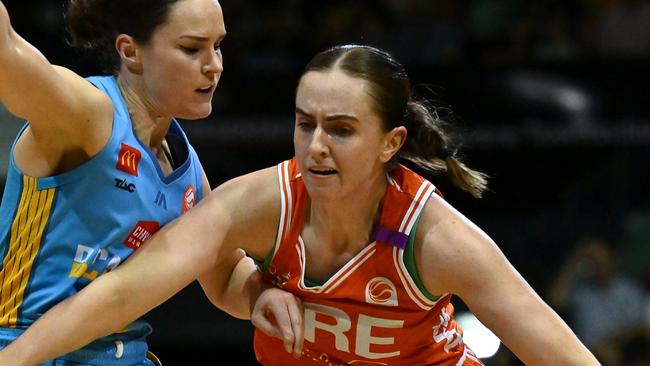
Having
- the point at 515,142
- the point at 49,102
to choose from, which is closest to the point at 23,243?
the point at 49,102

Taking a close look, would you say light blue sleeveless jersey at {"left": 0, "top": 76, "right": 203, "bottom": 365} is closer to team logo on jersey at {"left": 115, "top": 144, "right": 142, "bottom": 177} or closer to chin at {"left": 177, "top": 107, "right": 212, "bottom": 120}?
team logo on jersey at {"left": 115, "top": 144, "right": 142, "bottom": 177}

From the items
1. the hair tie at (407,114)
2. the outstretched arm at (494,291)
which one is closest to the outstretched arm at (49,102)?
the hair tie at (407,114)

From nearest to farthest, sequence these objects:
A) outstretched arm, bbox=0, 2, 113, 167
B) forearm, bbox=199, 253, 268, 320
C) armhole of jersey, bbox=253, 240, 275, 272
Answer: outstretched arm, bbox=0, 2, 113, 167 < armhole of jersey, bbox=253, 240, 275, 272 < forearm, bbox=199, 253, 268, 320

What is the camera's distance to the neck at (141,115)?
2.91 metres

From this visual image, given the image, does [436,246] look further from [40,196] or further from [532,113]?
[532,113]

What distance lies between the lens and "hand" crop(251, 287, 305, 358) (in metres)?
2.83

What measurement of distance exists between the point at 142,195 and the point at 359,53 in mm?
676

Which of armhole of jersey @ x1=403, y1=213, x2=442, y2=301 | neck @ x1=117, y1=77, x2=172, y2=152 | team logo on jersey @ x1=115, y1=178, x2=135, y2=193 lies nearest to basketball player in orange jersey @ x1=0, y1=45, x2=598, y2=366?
armhole of jersey @ x1=403, y1=213, x2=442, y2=301

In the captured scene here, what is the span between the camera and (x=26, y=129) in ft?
9.01

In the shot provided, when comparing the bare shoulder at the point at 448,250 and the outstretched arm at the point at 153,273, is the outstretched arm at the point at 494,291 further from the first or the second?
the outstretched arm at the point at 153,273

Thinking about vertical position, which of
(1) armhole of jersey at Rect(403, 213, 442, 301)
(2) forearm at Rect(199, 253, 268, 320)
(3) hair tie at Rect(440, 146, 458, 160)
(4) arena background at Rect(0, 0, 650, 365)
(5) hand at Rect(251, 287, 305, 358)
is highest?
(3) hair tie at Rect(440, 146, 458, 160)

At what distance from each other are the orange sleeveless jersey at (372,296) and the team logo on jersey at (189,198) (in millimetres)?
277

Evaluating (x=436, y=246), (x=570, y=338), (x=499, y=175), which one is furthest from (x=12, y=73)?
(x=499, y=175)

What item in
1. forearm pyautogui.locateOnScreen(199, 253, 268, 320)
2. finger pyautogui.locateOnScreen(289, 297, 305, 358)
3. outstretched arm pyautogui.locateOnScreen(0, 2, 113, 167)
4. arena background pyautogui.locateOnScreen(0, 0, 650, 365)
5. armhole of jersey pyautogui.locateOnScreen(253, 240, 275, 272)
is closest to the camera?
outstretched arm pyautogui.locateOnScreen(0, 2, 113, 167)
